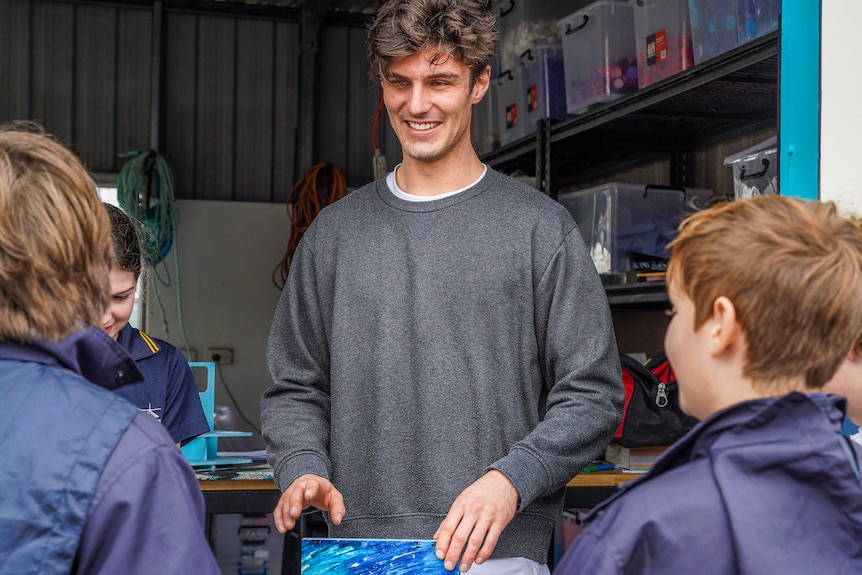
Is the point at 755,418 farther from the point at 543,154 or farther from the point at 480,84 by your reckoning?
the point at 543,154

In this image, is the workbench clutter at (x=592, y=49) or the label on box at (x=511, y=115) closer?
the workbench clutter at (x=592, y=49)

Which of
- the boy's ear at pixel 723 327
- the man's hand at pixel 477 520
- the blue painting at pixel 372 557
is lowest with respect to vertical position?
the blue painting at pixel 372 557

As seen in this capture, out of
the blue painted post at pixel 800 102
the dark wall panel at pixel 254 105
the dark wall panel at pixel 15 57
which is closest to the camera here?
the blue painted post at pixel 800 102

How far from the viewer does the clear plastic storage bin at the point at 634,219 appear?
12.7ft

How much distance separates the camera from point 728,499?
101cm

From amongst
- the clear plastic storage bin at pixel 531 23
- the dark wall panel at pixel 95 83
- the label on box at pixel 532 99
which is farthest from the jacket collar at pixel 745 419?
the dark wall panel at pixel 95 83

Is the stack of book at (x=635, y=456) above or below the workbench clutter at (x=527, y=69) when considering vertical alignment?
below

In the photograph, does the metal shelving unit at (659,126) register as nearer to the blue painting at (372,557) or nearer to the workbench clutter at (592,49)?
the workbench clutter at (592,49)

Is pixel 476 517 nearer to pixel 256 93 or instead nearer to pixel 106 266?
pixel 106 266

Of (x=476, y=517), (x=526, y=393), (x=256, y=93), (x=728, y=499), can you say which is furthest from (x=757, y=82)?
(x=256, y=93)

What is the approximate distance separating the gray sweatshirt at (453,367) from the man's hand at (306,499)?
8cm

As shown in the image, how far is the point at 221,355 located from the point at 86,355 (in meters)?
5.69

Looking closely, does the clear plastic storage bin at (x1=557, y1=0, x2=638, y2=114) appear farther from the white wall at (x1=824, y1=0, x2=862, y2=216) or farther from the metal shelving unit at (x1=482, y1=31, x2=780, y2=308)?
the white wall at (x1=824, y1=0, x2=862, y2=216)

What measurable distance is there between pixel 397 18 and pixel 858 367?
105cm
